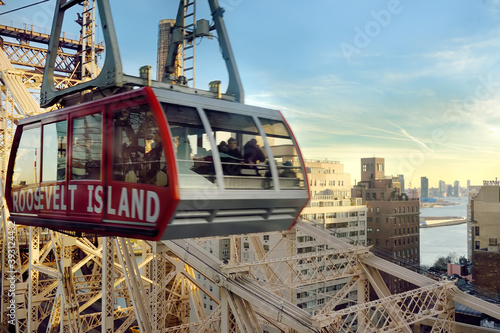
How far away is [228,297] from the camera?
13.7m

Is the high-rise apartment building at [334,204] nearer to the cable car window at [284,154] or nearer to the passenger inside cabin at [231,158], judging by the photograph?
the cable car window at [284,154]

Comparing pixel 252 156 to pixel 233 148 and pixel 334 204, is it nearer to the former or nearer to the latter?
pixel 233 148

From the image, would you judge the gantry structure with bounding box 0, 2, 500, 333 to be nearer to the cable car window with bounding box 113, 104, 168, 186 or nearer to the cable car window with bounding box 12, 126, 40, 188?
the cable car window with bounding box 12, 126, 40, 188

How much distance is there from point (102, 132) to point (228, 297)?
7593 millimetres

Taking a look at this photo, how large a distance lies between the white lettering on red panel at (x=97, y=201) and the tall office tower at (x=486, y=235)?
154 feet

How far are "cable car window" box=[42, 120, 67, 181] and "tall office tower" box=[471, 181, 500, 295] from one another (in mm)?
47011

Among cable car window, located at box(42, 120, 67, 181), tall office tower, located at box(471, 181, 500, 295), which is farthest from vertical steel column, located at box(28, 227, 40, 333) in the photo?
tall office tower, located at box(471, 181, 500, 295)

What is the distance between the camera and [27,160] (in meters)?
10.5

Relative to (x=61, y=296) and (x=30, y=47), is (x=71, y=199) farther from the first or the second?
(x=30, y=47)

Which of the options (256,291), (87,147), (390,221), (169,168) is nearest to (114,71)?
(87,147)

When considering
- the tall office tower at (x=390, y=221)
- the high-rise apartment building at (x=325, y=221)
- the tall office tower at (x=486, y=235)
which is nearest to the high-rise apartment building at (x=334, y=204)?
the high-rise apartment building at (x=325, y=221)

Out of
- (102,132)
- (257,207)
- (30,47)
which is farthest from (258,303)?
(30,47)

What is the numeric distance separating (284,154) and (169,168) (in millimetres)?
2542

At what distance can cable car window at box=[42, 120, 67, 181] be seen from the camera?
29.8 ft
